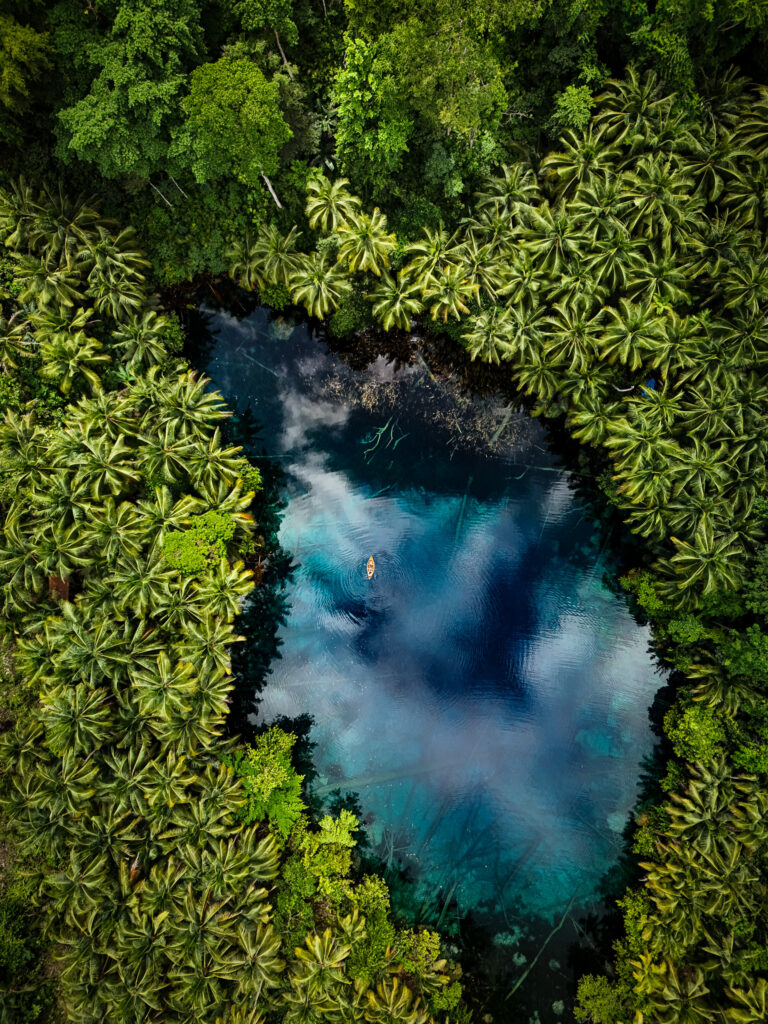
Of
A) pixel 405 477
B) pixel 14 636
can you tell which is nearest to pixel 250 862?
pixel 14 636

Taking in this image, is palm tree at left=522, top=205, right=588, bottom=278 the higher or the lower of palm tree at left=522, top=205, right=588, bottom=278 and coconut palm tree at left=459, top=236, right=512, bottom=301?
the higher

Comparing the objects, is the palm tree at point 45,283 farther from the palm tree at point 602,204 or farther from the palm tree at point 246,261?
the palm tree at point 602,204

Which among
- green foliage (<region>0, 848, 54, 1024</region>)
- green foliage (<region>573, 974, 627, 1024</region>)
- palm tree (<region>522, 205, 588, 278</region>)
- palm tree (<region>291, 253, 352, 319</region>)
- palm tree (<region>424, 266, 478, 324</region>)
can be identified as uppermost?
palm tree (<region>522, 205, 588, 278</region>)

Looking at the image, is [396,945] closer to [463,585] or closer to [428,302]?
[463,585]

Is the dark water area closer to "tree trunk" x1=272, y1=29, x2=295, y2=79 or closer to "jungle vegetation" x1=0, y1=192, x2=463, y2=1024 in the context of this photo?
"jungle vegetation" x1=0, y1=192, x2=463, y2=1024

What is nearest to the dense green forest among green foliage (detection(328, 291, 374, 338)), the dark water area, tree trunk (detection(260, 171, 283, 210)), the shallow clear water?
tree trunk (detection(260, 171, 283, 210))

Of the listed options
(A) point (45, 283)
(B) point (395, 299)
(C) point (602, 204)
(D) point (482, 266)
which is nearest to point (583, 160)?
(C) point (602, 204)

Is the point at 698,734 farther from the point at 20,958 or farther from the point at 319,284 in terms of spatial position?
the point at 20,958
